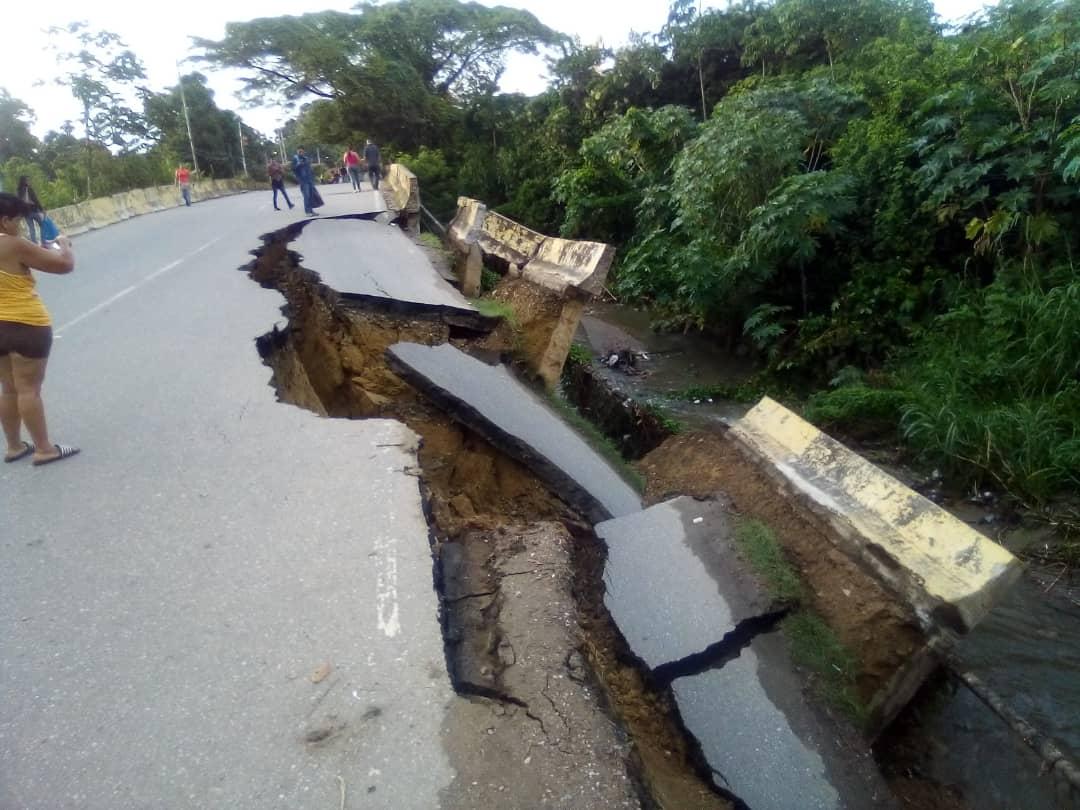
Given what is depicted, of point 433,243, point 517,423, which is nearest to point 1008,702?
point 517,423

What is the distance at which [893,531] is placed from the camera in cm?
302

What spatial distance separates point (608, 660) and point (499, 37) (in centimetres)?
3260

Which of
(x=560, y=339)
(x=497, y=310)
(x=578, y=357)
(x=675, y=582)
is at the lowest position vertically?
(x=578, y=357)

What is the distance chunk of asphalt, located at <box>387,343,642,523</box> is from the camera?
Answer: 3.88 m

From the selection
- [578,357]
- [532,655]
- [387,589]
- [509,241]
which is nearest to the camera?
[532,655]

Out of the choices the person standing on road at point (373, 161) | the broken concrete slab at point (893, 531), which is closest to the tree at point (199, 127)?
the person standing on road at point (373, 161)

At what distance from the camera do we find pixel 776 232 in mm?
9336

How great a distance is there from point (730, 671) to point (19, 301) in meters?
3.67

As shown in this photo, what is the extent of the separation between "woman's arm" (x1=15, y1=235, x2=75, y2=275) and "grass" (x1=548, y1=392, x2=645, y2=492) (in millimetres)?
3401

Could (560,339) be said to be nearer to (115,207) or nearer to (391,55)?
(115,207)

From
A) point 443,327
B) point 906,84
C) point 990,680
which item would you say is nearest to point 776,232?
point 906,84

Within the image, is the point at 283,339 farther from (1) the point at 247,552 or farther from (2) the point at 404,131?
(2) the point at 404,131

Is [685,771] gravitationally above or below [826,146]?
below

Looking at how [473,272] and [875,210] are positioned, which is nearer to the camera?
[473,272]
